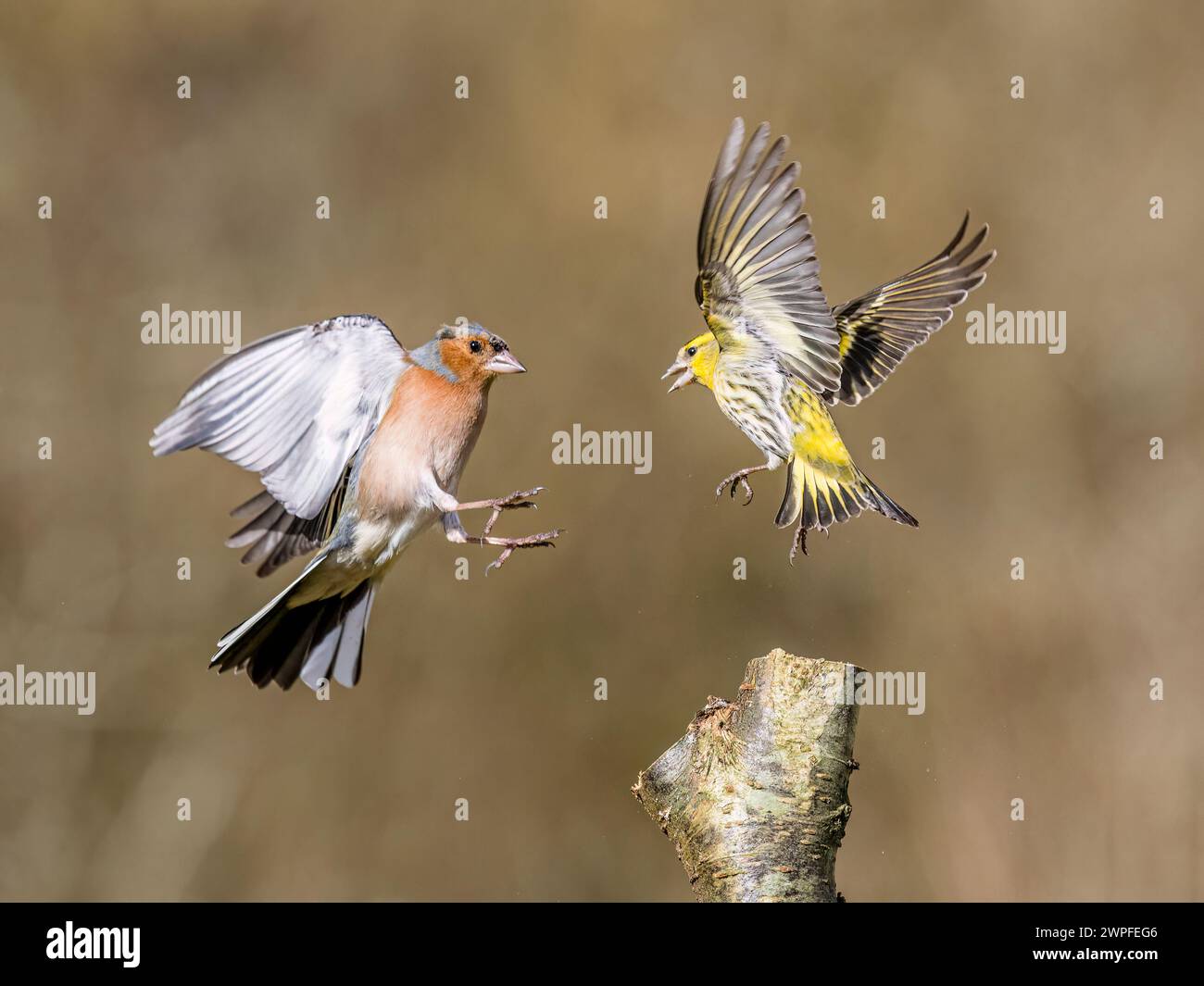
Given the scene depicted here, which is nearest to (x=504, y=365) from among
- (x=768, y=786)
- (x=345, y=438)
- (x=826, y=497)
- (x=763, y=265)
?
(x=345, y=438)

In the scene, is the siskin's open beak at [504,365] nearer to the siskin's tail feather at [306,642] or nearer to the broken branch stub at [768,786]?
the siskin's tail feather at [306,642]

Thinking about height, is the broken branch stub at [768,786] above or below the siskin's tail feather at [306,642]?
below

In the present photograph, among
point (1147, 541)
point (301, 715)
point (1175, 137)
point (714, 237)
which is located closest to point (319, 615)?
point (714, 237)

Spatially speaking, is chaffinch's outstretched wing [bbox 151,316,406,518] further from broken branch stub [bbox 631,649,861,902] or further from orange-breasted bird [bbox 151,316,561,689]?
broken branch stub [bbox 631,649,861,902]

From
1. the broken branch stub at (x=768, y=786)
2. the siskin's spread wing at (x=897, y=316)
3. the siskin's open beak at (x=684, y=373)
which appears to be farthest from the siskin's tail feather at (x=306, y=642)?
the siskin's spread wing at (x=897, y=316)

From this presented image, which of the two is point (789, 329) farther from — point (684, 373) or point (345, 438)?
point (345, 438)

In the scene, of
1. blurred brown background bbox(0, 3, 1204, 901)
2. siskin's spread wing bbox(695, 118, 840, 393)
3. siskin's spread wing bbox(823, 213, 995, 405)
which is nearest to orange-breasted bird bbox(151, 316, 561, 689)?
Answer: siskin's spread wing bbox(695, 118, 840, 393)
